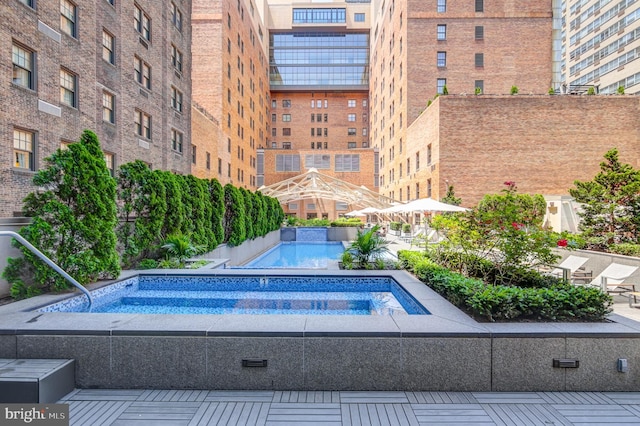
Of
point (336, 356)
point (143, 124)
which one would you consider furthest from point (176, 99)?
point (336, 356)

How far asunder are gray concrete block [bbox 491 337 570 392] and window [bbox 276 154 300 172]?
4594 centimetres

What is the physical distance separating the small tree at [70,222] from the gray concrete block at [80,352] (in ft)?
8.67

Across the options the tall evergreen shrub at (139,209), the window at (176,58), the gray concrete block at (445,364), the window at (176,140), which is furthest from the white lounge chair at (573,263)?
the window at (176,58)

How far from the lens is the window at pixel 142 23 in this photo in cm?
1883

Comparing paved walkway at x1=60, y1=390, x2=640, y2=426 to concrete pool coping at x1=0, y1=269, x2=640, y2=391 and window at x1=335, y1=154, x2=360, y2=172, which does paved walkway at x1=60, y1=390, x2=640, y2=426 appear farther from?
window at x1=335, y1=154, x2=360, y2=172

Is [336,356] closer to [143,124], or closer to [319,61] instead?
[143,124]

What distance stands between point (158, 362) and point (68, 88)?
14.2 m

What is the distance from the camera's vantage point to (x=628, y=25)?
1619 inches

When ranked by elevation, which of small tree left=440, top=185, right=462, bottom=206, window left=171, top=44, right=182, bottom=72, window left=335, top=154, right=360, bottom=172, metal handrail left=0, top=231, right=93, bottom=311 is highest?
window left=171, top=44, right=182, bottom=72

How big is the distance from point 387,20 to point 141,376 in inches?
1716

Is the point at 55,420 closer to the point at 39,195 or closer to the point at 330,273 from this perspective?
the point at 39,195

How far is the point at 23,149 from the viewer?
39.7 ft

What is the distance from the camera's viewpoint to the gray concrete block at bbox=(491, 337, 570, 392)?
4262 mm

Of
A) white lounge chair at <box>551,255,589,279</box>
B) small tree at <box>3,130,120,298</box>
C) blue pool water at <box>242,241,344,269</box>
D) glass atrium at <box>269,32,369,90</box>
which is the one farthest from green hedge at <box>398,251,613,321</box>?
glass atrium at <box>269,32,369,90</box>
